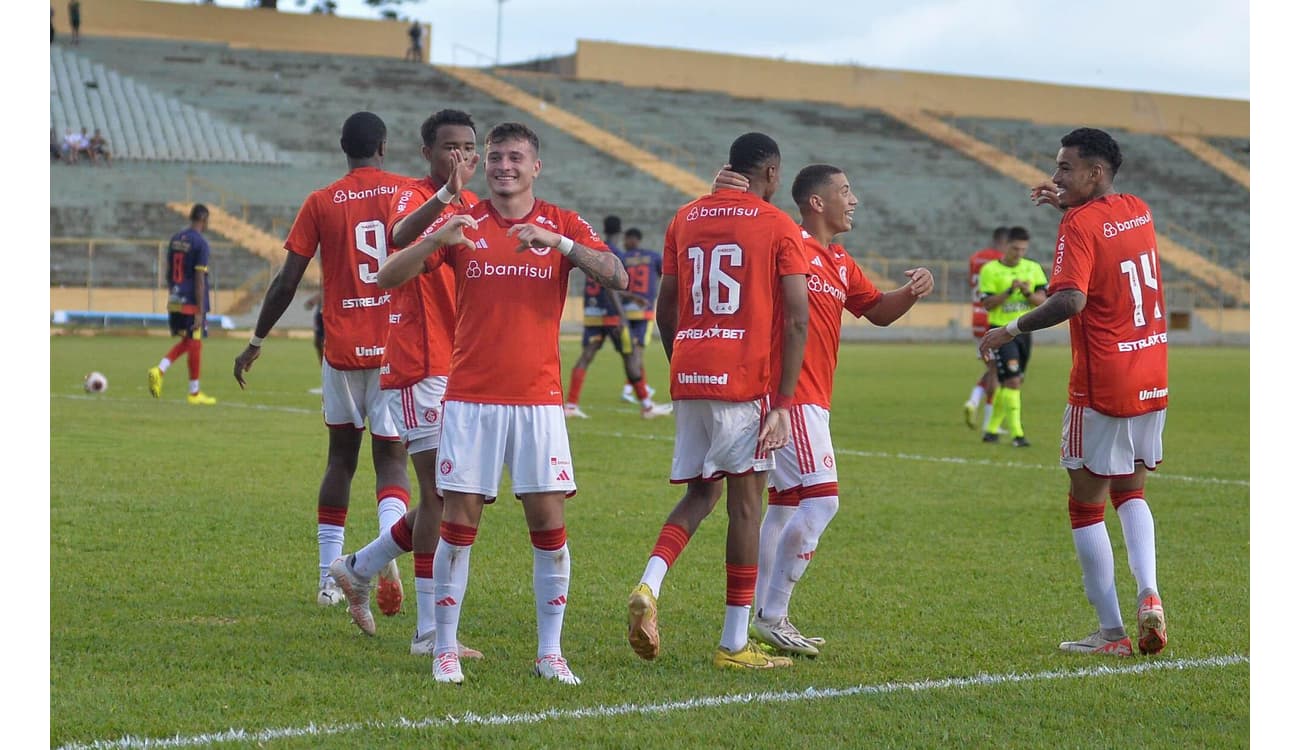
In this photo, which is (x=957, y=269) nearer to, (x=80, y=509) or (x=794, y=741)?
(x=80, y=509)

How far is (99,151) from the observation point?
4250 cm

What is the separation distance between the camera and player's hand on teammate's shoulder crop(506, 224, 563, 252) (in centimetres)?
545

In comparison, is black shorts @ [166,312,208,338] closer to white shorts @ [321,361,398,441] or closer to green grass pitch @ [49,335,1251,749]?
green grass pitch @ [49,335,1251,749]

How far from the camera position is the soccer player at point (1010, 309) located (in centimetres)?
1478

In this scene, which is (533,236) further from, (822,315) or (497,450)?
(822,315)

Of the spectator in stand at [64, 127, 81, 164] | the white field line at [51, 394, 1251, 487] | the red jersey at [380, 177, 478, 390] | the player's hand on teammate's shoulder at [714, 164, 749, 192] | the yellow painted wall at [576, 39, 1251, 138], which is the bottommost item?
the white field line at [51, 394, 1251, 487]

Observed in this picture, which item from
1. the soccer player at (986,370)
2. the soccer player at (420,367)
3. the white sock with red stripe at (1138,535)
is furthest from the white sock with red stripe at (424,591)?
the soccer player at (986,370)

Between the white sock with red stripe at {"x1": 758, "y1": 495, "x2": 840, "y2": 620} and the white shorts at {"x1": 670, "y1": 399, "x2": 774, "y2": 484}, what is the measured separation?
0.42 metres

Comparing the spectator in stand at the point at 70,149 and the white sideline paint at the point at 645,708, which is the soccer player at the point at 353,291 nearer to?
the white sideline paint at the point at 645,708

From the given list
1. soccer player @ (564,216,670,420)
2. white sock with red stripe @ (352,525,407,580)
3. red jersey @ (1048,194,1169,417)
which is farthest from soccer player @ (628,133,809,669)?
soccer player @ (564,216,670,420)

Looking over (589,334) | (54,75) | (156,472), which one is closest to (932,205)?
(54,75)

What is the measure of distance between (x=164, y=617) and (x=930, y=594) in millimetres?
3533

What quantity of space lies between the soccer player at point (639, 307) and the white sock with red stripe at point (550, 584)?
1148 centimetres

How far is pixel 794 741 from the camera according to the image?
15.9 feet
